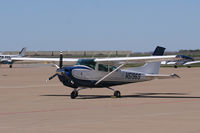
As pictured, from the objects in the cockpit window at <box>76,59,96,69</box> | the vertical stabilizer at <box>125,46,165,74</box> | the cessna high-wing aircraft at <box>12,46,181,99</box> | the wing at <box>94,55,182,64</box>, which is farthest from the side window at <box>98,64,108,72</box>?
the vertical stabilizer at <box>125,46,165,74</box>

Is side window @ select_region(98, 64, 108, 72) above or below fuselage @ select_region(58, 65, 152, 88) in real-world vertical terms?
above

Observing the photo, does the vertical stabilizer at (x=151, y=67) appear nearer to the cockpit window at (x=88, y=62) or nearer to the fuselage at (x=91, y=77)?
the fuselage at (x=91, y=77)

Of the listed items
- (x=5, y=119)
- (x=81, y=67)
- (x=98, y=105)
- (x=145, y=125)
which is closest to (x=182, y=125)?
(x=145, y=125)

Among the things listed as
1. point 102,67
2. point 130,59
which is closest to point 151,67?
point 130,59

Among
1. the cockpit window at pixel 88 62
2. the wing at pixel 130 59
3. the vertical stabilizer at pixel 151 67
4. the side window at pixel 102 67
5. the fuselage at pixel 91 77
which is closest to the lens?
the fuselage at pixel 91 77

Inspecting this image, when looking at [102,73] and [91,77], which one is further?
[102,73]

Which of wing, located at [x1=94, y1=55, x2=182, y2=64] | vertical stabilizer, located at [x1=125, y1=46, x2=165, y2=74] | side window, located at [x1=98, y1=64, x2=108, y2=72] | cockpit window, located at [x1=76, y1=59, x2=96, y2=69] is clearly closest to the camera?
wing, located at [x1=94, y1=55, x2=182, y2=64]

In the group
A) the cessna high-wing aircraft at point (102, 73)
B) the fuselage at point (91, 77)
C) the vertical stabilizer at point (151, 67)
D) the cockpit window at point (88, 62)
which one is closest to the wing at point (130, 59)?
the cessna high-wing aircraft at point (102, 73)

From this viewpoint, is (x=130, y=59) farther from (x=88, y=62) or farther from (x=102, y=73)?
(x=88, y=62)

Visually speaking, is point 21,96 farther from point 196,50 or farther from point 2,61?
point 196,50

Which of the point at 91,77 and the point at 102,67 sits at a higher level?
the point at 102,67

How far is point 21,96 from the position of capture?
2592cm

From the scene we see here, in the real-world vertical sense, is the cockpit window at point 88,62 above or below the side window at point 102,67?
above

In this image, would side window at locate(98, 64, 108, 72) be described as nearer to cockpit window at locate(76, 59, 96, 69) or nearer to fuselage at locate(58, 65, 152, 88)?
fuselage at locate(58, 65, 152, 88)
